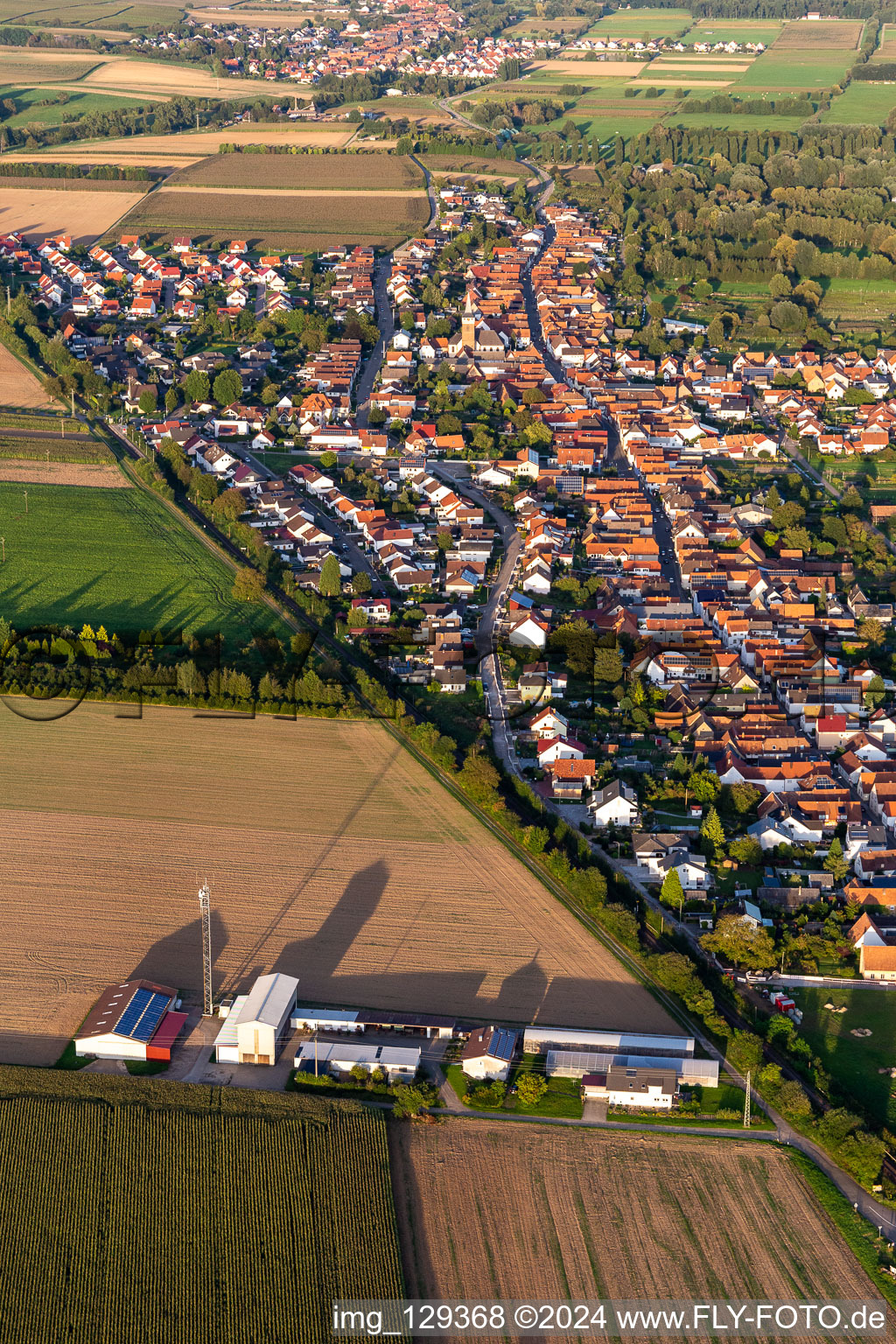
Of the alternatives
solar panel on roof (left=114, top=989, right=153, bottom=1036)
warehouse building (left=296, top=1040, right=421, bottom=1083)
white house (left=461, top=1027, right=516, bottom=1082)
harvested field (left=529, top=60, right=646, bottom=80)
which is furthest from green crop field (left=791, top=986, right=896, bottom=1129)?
harvested field (left=529, top=60, right=646, bottom=80)

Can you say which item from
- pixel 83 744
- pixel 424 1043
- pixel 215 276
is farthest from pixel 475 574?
pixel 215 276

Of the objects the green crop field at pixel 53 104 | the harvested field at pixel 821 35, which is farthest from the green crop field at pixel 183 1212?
the harvested field at pixel 821 35

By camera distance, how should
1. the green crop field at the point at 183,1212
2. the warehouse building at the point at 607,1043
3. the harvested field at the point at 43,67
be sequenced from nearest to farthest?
the green crop field at the point at 183,1212, the warehouse building at the point at 607,1043, the harvested field at the point at 43,67

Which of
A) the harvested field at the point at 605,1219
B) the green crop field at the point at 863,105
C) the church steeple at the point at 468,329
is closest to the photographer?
the harvested field at the point at 605,1219

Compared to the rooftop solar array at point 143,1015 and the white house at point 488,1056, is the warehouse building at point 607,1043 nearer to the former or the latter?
the white house at point 488,1056

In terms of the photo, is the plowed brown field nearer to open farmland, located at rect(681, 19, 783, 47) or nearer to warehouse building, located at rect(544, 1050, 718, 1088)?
warehouse building, located at rect(544, 1050, 718, 1088)

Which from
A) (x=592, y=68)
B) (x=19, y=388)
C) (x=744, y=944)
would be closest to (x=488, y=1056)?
(x=744, y=944)
